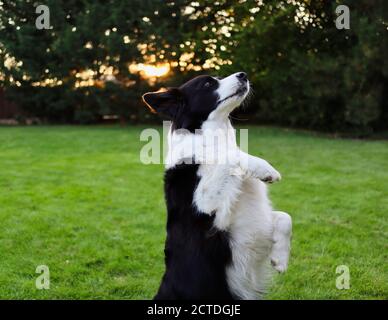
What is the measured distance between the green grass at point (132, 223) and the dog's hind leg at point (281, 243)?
602 mm

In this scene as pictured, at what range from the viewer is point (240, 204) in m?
3.01

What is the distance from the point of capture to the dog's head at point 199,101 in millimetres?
3275

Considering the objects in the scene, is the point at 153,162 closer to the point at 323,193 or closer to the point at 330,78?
the point at 323,193

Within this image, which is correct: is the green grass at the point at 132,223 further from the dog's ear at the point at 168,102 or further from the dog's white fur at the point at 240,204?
the dog's ear at the point at 168,102

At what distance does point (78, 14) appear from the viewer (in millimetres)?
17234

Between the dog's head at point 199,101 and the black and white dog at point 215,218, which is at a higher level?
the dog's head at point 199,101

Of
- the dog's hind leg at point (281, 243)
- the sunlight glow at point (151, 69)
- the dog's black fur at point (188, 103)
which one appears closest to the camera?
the dog's hind leg at point (281, 243)

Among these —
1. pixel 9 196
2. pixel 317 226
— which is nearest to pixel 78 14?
pixel 9 196

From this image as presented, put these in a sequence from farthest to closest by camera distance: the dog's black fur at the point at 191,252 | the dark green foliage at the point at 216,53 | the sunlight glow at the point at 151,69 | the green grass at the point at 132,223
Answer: the sunlight glow at the point at 151,69 → the dark green foliage at the point at 216,53 → the green grass at the point at 132,223 → the dog's black fur at the point at 191,252

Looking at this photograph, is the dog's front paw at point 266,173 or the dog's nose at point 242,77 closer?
the dog's front paw at point 266,173

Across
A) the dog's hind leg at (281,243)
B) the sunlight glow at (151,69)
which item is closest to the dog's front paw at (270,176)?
the dog's hind leg at (281,243)

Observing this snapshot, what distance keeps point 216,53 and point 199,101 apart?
43.9 feet

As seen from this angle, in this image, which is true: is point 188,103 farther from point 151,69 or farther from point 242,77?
point 151,69

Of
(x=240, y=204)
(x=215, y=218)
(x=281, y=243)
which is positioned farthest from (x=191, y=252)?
(x=281, y=243)
